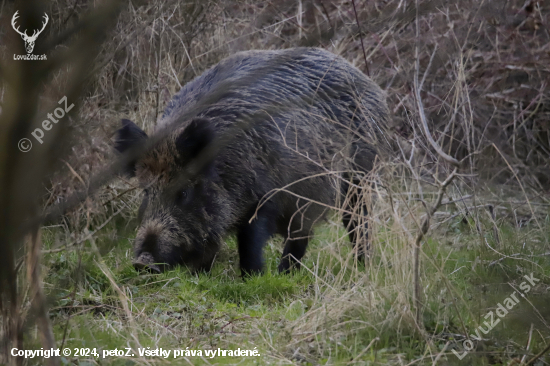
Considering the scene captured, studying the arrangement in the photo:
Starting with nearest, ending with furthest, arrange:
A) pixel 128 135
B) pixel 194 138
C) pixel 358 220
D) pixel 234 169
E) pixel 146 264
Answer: pixel 358 220 → pixel 146 264 → pixel 194 138 → pixel 128 135 → pixel 234 169

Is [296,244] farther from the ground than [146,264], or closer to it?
closer to it

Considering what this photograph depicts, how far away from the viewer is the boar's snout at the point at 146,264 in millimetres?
4859

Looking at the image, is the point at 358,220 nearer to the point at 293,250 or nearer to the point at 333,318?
the point at 333,318

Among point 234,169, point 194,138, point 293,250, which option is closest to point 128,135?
point 194,138

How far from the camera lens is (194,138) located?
5133 millimetres

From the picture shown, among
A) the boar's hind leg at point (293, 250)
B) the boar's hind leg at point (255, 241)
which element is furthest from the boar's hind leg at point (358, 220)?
the boar's hind leg at point (255, 241)

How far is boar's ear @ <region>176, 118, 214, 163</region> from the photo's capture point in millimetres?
5047

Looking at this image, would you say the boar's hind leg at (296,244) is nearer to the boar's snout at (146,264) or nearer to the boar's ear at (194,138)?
the boar's ear at (194,138)

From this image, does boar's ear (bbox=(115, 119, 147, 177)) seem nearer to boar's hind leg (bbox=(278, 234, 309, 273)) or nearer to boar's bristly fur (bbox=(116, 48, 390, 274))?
boar's bristly fur (bbox=(116, 48, 390, 274))

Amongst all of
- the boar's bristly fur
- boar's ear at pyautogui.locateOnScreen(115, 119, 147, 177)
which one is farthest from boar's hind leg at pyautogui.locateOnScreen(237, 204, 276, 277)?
boar's ear at pyautogui.locateOnScreen(115, 119, 147, 177)

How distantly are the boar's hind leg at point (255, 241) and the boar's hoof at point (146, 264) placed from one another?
2.79 feet

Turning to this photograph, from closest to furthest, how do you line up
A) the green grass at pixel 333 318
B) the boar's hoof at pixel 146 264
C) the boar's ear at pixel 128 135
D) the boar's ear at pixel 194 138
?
the green grass at pixel 333 318 < the boar's hoof at pixel 146 264 < the boar's ear at pixel 194 138 < the boar's ear at pixel 128 135

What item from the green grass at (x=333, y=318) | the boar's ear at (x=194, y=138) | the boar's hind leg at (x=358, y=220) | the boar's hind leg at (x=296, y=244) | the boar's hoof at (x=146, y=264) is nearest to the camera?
the green grass at (x=333, y=318)

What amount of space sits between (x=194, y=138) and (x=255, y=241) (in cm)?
111
